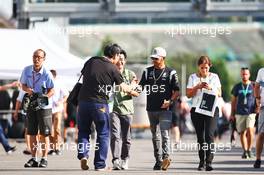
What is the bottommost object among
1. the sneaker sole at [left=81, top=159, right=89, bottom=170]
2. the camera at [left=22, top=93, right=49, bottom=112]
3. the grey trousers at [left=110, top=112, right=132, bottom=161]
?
the sneaker sole at [left=81, top=159, right=89, bottom=170]

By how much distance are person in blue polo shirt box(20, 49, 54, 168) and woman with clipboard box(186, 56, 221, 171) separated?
2.43 meters

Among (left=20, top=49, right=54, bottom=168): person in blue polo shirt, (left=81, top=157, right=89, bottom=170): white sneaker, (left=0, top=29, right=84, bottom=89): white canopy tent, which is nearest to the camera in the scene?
(left=81, top=157, right=89, bottom=170): white sneaker

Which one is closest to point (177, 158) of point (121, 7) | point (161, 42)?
point (121, 7)

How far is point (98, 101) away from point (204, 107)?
176cm

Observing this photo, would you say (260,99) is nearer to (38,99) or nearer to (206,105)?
(206,105)

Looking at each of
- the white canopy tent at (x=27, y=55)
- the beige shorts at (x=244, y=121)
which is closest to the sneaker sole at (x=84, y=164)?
the beige shorts at (x=244, y=121)

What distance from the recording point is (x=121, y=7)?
33.5 metres

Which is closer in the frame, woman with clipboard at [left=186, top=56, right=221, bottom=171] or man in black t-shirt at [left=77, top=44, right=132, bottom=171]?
man in black t-shirt at [left=77, top=44, right=132, bottom=171]

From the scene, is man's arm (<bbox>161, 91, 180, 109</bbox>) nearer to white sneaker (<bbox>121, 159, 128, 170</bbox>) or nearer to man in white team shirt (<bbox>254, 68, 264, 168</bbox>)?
white sneaker (<bbox>121, 159, 128, 170</bbox>)

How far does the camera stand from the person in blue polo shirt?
63.7 feet

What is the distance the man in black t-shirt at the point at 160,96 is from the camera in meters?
19.0

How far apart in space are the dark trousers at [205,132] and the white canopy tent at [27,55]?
10.7 meters

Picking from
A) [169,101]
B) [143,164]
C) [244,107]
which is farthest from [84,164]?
[244,107]

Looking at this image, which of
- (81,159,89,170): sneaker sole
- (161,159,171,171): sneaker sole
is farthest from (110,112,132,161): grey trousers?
(81,159,89,170): sneaker sole
